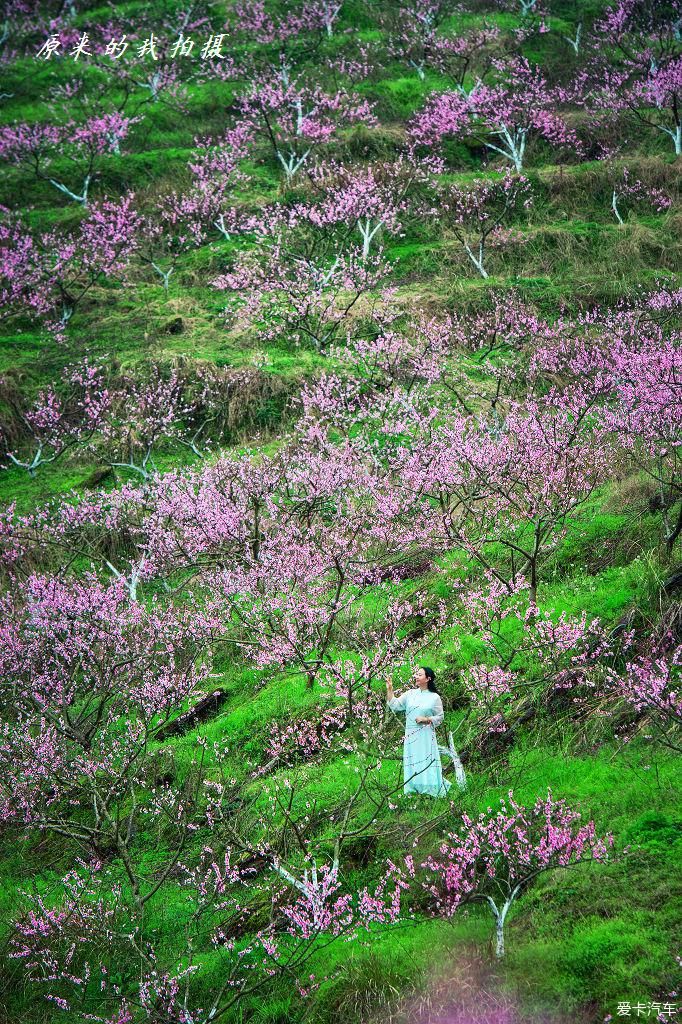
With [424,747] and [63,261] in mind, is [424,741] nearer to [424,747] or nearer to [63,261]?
[424,747]

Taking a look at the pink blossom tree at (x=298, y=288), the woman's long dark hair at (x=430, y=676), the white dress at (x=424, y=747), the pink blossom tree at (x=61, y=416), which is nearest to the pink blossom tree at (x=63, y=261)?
the pink blossom tree at (x=61, y=416)

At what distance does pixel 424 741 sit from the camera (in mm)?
8367

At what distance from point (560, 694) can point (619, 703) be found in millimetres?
830

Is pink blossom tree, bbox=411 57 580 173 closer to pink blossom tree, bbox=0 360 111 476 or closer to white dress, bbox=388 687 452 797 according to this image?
pink blossom tree, bbox=0 360 111 476

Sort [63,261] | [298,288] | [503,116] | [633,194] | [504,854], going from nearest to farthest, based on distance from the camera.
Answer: [504,854] < [298,288] < [633,194] < [63,261] < [503,116]

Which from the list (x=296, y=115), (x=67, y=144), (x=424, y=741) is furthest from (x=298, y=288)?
(x=67, y=144)

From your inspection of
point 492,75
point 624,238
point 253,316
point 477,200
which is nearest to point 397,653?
point 253,316

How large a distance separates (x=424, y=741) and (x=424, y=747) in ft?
0.22

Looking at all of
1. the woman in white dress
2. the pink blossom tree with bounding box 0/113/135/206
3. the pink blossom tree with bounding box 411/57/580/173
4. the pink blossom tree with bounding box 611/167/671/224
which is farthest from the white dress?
the pink blossom tree with bounding box 0/113/135/206

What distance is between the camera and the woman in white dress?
327 inches

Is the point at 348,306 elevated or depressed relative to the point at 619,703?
depressed

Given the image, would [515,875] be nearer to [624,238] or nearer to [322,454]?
[322,454]

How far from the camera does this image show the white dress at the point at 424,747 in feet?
27.2

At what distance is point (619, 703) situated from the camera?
8.27m
